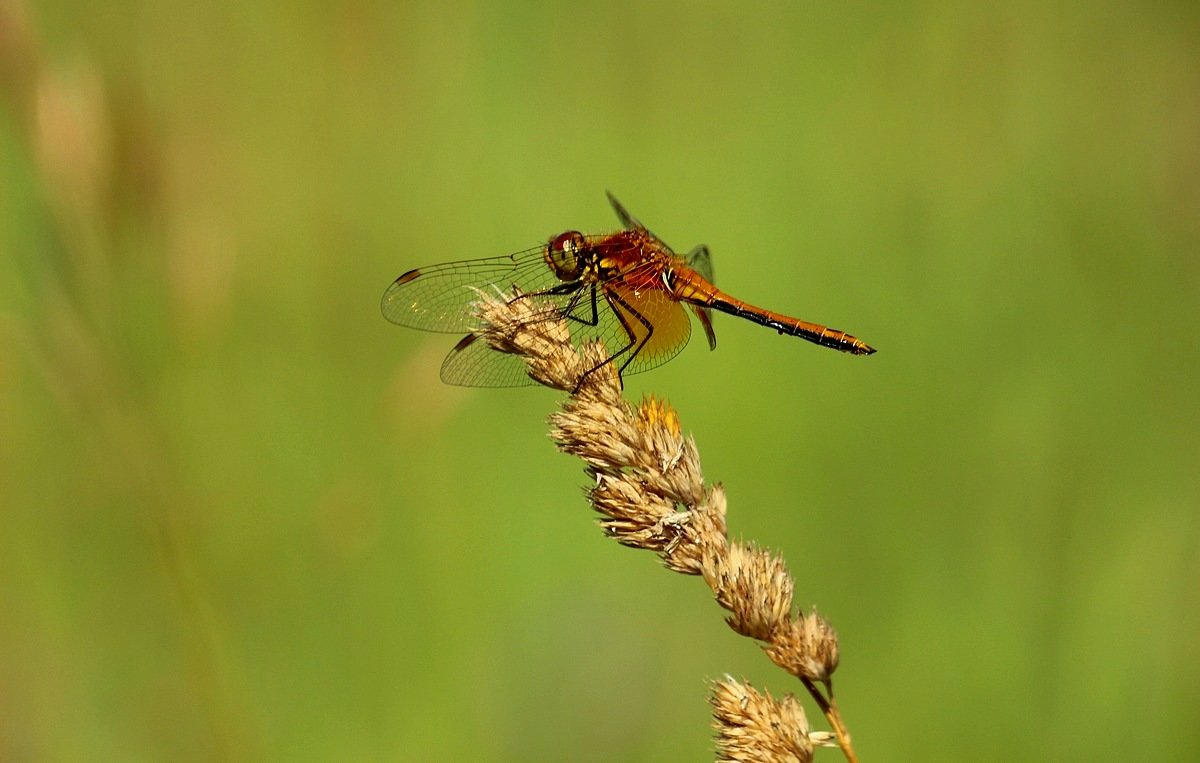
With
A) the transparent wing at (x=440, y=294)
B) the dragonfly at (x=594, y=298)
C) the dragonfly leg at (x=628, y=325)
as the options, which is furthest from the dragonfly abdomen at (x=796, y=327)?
the transparent wing at (x=440, y=294)

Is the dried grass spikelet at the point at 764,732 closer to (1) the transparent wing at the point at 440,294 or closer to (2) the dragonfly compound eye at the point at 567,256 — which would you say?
(1) the transparent wing at the point at 440,294

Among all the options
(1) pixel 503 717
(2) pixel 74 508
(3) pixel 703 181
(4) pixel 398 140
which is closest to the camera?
(1) pixel 503 717

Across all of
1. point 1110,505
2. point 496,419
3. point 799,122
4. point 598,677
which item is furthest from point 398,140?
point 1110,505

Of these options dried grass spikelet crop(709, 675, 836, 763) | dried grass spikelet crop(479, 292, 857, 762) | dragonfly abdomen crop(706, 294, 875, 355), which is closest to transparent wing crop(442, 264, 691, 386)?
dragonfly abdomen crop(706, 294, 875, 355)

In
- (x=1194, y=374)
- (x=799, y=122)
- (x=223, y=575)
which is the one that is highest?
(x=799, y=122)

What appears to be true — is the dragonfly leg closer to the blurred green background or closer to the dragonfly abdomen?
the dragonfly abdomen

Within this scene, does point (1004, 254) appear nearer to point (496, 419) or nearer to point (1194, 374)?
point (1194, 374)

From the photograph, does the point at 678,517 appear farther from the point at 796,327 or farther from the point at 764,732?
the point at 796,327

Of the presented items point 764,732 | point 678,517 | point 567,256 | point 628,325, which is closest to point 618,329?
point 628,325
